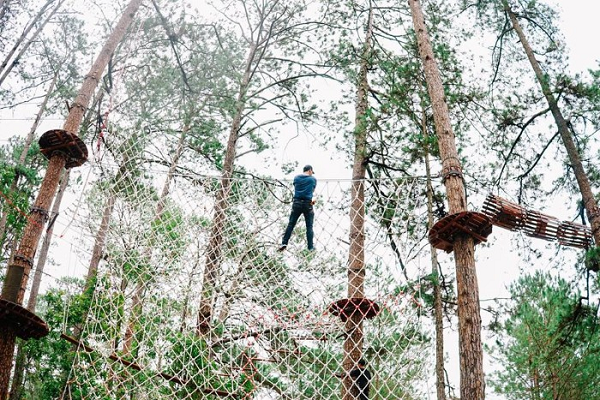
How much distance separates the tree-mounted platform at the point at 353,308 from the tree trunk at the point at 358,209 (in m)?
0.26

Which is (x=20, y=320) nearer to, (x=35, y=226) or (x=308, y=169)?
(x=35, y=226)

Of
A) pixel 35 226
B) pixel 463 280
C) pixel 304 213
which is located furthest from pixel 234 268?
pixel 463 280

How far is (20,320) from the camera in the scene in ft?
11.9

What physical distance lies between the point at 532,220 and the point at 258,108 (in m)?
3.97

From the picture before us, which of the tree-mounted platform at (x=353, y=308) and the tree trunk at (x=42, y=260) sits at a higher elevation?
the tree trunk at (x=42, y=260)

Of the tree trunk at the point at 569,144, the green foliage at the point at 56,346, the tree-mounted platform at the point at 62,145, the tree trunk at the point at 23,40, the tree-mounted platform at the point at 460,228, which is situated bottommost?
the green foliage at the point at 56,346

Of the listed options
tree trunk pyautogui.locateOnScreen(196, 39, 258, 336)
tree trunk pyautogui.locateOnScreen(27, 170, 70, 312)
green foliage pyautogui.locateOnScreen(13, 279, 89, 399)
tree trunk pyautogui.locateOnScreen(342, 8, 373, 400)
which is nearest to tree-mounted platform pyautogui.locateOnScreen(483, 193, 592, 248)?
tree trunk pyautogui.locateOnScreen(342, 8, 373, 400)

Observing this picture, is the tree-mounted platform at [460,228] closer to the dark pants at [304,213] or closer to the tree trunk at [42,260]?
the dark pants at [304,213]

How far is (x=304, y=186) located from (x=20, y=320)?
225cm

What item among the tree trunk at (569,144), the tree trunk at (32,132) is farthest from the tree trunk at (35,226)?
the tree trunk at (32,132)

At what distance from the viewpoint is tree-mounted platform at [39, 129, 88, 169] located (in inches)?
165

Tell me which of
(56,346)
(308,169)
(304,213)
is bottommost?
(56,346)

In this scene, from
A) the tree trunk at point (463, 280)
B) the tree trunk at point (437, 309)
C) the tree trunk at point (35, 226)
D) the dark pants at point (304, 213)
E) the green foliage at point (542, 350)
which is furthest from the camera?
the green foliage at point (542, 350)

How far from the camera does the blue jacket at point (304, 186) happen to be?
176 inches
